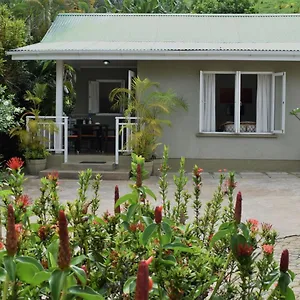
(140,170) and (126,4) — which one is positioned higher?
(126,4)

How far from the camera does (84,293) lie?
5.24 ft

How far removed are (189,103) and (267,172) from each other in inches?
109

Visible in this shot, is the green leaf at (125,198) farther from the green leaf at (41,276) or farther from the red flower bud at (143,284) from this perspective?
the red flower bud at (143,284)

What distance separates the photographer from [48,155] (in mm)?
13164

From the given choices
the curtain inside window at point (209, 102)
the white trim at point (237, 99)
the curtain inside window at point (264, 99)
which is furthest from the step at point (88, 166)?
the curtain inside window at point (264, 99)

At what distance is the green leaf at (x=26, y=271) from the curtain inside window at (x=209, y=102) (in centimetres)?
1213

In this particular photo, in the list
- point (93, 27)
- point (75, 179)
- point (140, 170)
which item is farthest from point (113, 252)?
point (93, 27)

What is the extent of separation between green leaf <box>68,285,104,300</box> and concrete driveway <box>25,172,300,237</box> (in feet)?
18.4

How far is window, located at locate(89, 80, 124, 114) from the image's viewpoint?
1716 centimetres

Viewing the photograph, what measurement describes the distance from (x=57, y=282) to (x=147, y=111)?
1126 cm

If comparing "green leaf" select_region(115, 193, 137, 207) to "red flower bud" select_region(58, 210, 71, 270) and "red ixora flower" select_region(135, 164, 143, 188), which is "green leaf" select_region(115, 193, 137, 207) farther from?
"red flower bud" select_region(58, 210, 71, 270)

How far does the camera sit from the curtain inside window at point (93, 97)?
1711 centimetres

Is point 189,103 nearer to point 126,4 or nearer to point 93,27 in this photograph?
point 93,27

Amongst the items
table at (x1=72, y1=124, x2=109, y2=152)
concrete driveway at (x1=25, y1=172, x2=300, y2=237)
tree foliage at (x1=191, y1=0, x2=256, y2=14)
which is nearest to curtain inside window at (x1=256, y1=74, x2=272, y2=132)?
concrete driveway at (x1=25, y1=172, x2=300, y2=237)
